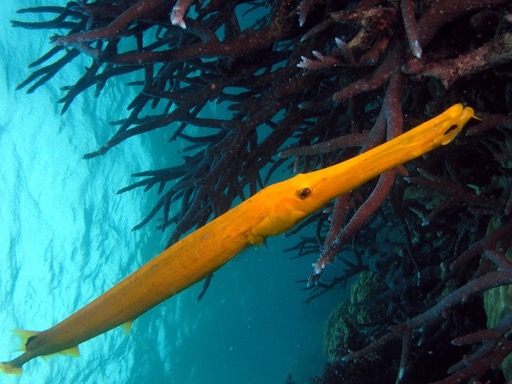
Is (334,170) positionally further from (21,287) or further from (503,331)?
(21,287)

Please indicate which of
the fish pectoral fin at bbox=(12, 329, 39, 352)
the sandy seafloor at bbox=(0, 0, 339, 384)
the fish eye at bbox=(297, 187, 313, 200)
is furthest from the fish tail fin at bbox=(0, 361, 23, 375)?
the sandy seafloor at bbox=(0, 0, 339, 384)

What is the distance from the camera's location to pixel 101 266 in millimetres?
23406

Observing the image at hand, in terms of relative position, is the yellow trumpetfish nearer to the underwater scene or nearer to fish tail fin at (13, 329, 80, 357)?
the underwater scene

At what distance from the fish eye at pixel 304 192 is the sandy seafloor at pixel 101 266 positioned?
14.4 meters

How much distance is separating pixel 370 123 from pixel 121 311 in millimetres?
3278

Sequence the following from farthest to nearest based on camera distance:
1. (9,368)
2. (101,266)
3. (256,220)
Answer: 1. (101,266)
2. (9,368)
3. (256,220)

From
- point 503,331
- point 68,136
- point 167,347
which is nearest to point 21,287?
point 68,136

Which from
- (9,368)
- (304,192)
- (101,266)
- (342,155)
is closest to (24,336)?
(9,368)

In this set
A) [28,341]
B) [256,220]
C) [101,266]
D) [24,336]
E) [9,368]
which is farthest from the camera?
[101,266]

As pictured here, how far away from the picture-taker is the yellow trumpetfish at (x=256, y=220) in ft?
4.76

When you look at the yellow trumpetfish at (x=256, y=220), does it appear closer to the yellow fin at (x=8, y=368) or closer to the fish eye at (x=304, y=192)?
the fish eye at (x=304, y=192)

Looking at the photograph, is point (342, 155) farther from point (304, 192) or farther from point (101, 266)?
point (101, 266)

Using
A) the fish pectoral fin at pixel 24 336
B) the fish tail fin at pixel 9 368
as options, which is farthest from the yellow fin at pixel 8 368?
the fish pectoral fin at pixel 24 336

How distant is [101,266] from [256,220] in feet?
79.2
